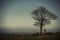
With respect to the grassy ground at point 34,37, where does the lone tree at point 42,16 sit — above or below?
above

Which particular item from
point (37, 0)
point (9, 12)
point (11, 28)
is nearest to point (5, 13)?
point (9, 12)

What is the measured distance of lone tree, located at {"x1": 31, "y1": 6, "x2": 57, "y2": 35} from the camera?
2799 mm

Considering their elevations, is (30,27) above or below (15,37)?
above

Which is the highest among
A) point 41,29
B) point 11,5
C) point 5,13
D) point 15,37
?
point 11,5

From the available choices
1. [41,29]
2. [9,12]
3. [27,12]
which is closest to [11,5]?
[9,12]

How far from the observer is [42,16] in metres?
2.83

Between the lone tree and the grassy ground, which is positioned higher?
the lone tree

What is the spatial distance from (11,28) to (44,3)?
900 millimetres

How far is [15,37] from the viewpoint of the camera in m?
2.75

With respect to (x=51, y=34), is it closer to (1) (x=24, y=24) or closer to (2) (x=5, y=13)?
(1) (x=24, y=24)

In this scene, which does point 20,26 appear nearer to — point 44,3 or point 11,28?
point 11,28

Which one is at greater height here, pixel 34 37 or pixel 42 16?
pixel 42 16

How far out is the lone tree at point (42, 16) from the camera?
280 centimetres

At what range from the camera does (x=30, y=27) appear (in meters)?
2.79
